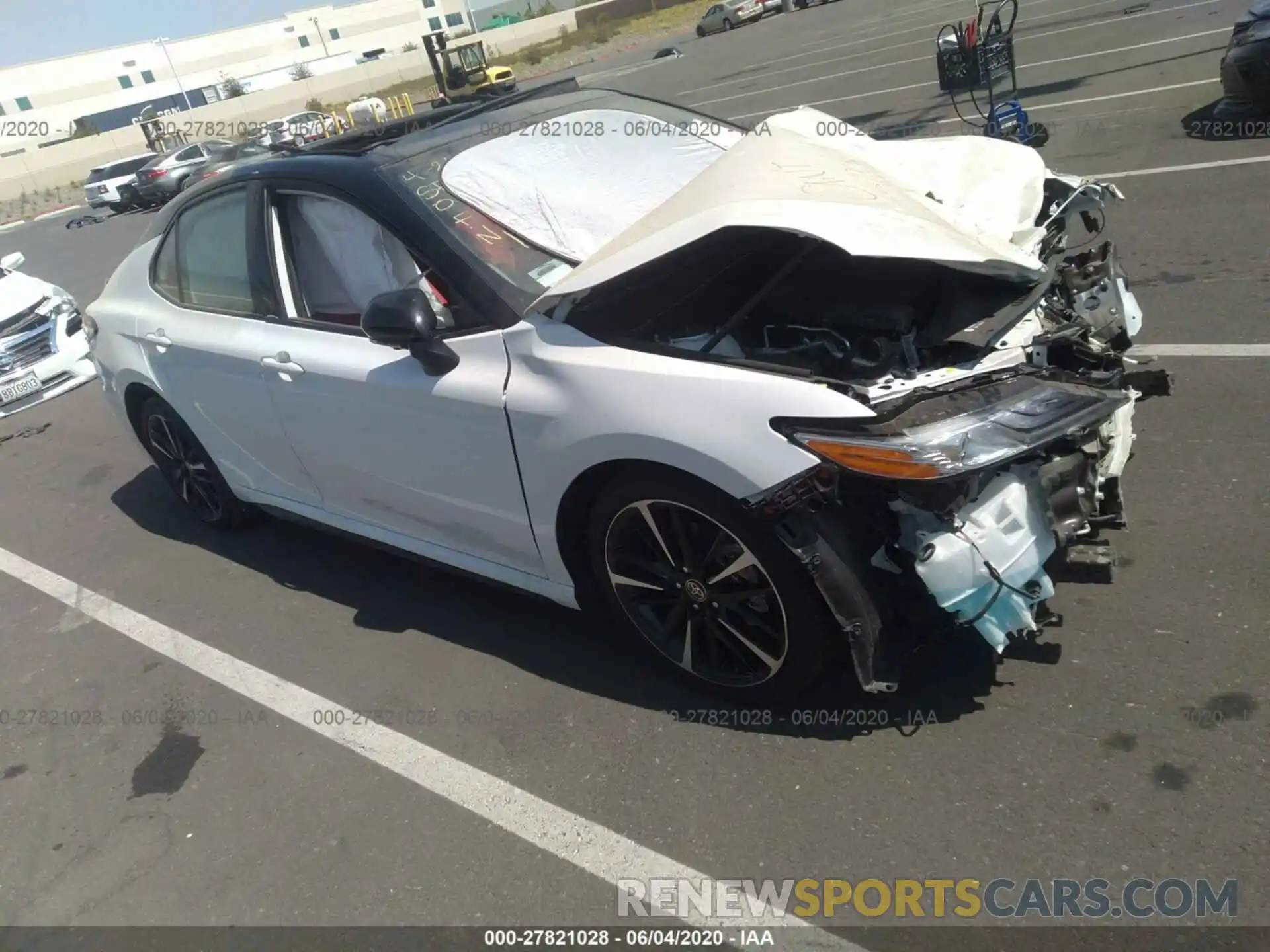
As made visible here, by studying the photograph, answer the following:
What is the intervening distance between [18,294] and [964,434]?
9.21m

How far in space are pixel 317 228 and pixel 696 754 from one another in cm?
243

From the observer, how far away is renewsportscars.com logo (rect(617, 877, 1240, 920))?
2.21 m

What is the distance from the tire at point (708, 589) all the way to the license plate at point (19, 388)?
23.7 ft

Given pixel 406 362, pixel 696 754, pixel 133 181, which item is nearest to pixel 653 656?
pixel 696 754

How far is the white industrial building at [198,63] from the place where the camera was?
81.3 m

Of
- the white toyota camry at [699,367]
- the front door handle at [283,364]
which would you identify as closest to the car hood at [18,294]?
the white toyota camry at [699,367]

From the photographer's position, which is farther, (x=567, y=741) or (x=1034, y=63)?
(x=1034, y=63)

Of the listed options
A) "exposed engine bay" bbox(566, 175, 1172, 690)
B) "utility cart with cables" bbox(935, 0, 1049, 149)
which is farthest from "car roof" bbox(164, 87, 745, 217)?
"utility cart with cables" bbox(935, 0, 1049, 149)

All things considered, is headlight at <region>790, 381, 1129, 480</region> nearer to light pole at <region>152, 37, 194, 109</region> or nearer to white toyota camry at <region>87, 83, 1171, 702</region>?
white toyota camry at <region>87, 83, 1171, 702</region>

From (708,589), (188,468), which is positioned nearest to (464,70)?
(188,468)

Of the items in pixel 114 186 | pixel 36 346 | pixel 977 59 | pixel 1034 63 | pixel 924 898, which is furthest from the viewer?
pixel 114 186

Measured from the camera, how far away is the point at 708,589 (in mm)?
2887

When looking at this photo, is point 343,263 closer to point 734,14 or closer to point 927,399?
point 927,399

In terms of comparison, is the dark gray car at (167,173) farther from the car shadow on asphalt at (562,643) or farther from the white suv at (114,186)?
the car shadow on asphalt at (562,643)
